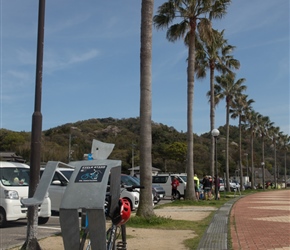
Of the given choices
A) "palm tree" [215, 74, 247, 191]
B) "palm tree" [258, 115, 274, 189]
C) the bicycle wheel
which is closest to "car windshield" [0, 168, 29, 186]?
the bicycle wheel

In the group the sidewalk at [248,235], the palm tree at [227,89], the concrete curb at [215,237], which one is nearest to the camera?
the concrete curb at [215,237]

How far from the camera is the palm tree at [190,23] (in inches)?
901

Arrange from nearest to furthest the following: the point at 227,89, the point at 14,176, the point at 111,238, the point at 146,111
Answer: the point at 111,238 → the point at 14,176 → the point at 146,111 → the point at 227,89

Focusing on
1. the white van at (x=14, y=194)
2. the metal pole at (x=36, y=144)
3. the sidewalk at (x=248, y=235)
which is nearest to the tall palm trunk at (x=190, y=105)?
the sidewalk at (x=248, y=235)

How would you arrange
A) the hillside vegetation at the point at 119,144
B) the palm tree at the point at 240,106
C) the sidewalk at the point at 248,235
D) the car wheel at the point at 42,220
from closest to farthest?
the sidewalk at the point at 248,235 < the car wheel at the point at 42,220 < the palm tree at the point at 240,106 < the hillside vegetation at the point at 119,144

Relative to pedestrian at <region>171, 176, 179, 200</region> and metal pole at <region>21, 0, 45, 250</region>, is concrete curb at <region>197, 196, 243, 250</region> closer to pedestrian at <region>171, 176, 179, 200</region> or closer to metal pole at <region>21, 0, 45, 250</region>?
metal pole at <region>21, 0, 45, 250</region>

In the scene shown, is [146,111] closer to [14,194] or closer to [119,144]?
[14,194]

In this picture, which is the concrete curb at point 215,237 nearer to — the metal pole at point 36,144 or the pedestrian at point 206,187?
the metal pole at point 36,144

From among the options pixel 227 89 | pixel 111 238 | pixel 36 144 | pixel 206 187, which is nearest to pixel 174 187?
pixel 206 187

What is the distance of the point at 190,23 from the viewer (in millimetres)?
23781

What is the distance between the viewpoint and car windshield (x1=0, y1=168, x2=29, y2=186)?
12.5 m

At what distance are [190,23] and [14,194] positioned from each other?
1525 centimetres

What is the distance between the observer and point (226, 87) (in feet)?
139

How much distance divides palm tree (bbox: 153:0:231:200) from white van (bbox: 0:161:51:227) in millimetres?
12340
